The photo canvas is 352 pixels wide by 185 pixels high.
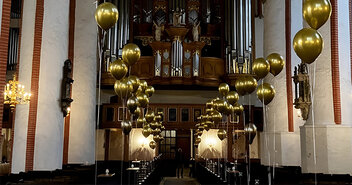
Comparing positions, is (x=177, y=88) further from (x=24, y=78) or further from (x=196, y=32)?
(x=24, y=78)

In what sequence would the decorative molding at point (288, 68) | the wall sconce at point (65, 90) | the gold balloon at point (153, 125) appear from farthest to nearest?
the gold balloon at point (153, 125)
the decorative molding at point (288, 68)
the wall sconce at point (65, 90)

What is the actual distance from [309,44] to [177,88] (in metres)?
20.3

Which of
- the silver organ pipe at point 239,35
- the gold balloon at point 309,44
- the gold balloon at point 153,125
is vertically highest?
the silver organ pipe at point 239,35

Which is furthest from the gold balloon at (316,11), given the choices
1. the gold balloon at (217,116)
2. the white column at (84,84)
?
the white column at (84,84)

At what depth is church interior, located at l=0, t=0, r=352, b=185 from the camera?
9688mm

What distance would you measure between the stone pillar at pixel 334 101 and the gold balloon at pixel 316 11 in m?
4.98

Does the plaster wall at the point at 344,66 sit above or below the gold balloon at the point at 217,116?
above

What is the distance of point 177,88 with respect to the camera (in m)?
26.1

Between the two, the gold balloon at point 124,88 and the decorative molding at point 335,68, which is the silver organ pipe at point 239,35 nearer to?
the decorative molding at point 335,68

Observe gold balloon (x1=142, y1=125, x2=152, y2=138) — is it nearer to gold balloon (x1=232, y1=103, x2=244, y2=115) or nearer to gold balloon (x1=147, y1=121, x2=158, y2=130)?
gold balloon (x1=147, y1=121, x2=158, y2=130)

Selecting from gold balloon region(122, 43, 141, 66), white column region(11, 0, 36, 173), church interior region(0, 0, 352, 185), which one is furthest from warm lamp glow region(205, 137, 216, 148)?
gold balloon region(122, 43, 141, 66)

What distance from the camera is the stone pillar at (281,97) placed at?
49.9 ft

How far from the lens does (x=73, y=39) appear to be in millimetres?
16938

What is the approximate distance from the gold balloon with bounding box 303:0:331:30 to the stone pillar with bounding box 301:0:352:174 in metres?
4.98
